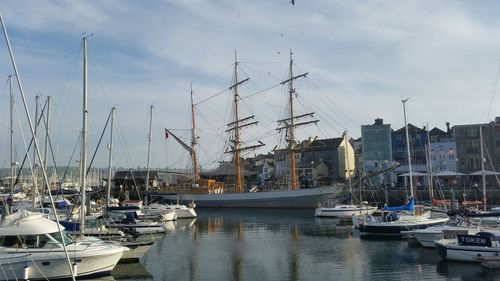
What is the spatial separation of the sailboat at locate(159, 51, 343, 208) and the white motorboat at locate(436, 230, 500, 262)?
50255 millimetres

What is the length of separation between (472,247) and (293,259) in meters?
9.79

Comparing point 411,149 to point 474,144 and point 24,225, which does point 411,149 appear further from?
point 24,225

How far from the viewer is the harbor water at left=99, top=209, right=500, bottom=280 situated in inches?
978

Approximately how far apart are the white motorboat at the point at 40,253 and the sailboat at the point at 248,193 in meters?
58.5

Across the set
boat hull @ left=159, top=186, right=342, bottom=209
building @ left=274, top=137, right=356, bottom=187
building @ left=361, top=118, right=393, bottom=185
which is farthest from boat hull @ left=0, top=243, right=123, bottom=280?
building @ left=274, top=137, right=356, bottom=187

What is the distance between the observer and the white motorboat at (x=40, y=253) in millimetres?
21391

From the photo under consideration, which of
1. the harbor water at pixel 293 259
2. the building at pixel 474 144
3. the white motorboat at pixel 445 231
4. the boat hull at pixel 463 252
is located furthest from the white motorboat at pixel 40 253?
the building at pixel 474 144

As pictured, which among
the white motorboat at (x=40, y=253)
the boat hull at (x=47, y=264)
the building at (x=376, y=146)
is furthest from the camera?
the building at (x=376, y=146)

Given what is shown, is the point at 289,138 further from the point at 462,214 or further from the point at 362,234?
the point at 462,214

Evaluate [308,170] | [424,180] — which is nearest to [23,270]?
[424,180]

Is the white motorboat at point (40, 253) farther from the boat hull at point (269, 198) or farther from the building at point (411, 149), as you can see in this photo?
the building at point (411, 149)

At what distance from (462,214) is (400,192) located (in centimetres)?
4900

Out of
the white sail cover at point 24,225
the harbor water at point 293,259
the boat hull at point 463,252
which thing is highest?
the white sail cover at point 24,225

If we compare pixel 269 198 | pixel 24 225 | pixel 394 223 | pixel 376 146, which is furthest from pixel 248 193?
pixel 24 225
